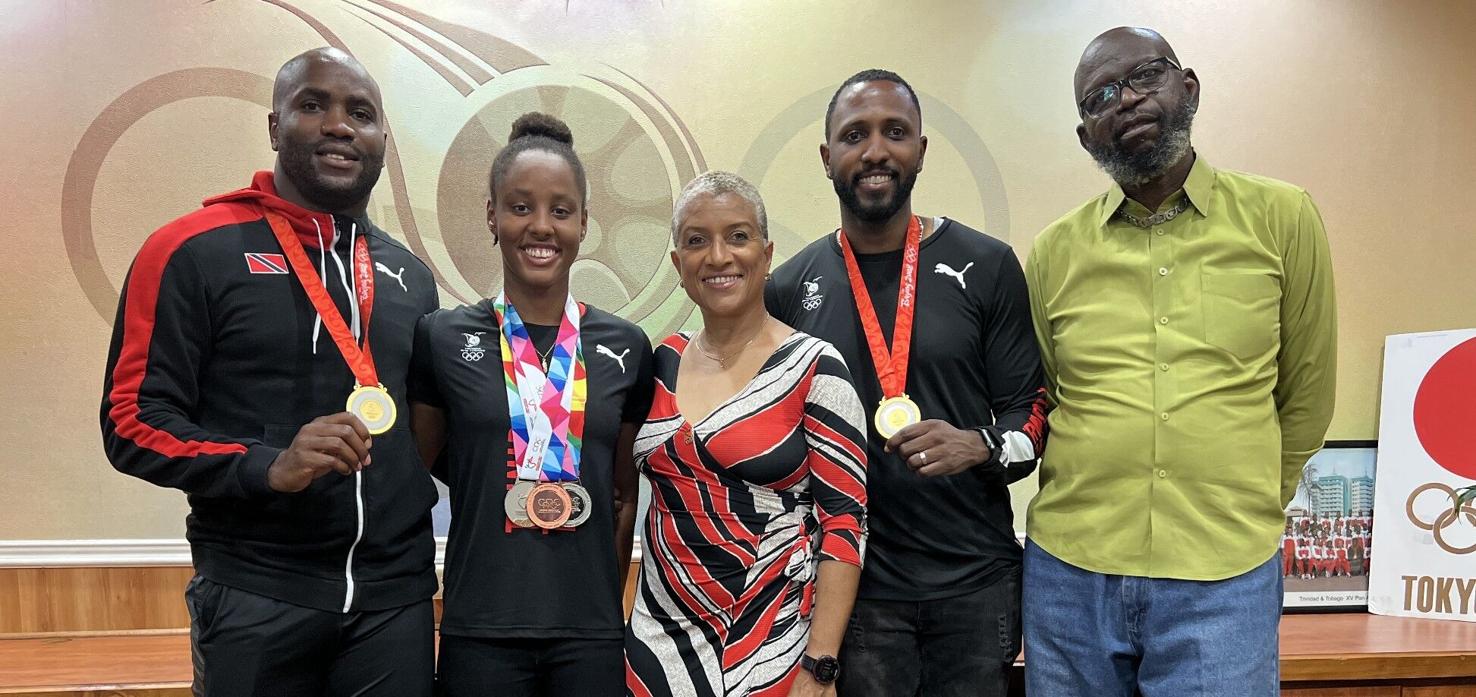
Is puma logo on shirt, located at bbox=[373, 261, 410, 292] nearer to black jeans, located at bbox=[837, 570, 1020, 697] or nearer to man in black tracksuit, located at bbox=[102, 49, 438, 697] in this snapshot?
man in black tracksuit, located at bbox=[102, 49, 438, 697]

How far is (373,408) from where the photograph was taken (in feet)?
6.25

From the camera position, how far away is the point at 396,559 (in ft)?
6.75

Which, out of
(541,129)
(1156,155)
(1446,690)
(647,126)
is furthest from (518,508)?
(1446,690)

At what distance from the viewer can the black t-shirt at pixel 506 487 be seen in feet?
6.38

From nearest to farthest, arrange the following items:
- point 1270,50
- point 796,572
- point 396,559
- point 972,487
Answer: point 796,572 < point 396,559 < point 972,487 < point 1270,50

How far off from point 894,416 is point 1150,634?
2.40 feet

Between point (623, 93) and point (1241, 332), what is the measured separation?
2354 millimetres

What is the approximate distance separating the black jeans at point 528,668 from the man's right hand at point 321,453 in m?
0.45

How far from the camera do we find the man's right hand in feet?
5.82

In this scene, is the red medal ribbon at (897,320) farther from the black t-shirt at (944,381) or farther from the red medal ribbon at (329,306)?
the red medal ribbon at (329,306)

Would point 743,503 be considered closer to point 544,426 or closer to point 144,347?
point 544,426

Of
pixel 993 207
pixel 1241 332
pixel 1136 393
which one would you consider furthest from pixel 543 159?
pixel 993 207

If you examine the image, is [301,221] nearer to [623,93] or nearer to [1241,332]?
[623,93]

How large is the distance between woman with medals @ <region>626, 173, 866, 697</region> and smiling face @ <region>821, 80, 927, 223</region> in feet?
1.32
